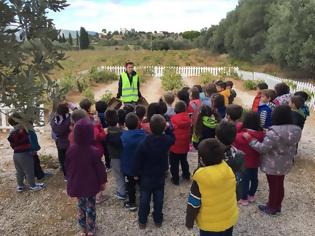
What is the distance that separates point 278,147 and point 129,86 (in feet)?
12.3

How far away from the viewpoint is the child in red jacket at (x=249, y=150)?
4758 mm

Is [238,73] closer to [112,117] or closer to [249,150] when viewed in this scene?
[249,150]

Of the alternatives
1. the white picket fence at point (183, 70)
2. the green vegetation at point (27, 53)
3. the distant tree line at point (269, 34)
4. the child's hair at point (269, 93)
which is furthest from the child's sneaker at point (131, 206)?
the white picket fence at point (183, 70)

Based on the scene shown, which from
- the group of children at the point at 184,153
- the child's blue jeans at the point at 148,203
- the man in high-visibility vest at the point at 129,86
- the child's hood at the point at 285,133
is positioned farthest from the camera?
the man in high-visibility vest at the point at 129,86

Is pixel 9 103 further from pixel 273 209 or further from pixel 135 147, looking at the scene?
pixel 273 209

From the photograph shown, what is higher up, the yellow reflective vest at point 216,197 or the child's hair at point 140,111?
the child's hair at point 140,111

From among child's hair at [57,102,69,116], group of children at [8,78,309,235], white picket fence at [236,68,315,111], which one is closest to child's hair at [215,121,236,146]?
group of children at [8,78,309,235]

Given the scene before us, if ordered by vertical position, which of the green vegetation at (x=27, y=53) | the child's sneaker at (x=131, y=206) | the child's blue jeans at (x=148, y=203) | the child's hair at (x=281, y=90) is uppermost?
the green vegetation at (x=27, y=53)

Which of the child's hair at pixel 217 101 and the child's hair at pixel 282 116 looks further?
the child's hair at pixel 217 101

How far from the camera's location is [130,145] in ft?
15.2

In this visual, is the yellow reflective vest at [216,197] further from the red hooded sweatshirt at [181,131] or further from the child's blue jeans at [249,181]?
the red hooded sweatshirt at [181,131]

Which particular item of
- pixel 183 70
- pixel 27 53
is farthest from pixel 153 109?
pixel 183 70

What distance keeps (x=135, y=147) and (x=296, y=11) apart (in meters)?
20.9

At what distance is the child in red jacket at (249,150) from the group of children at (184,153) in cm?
1
